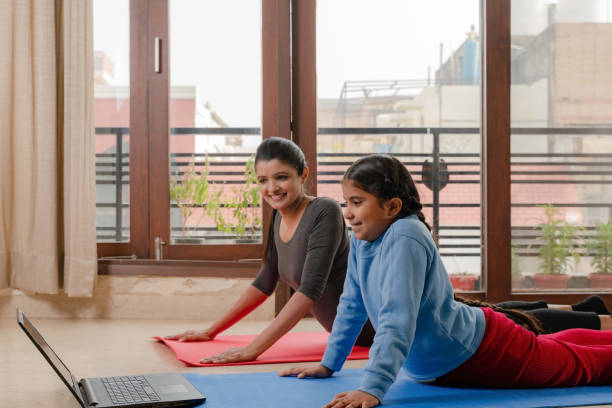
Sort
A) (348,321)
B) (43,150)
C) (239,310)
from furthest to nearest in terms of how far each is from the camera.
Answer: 1. (43,150)
2. (239,310)
3. (348,321)

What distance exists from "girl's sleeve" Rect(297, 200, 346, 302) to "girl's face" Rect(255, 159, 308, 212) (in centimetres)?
12

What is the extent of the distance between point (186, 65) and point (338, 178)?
3.26 feet

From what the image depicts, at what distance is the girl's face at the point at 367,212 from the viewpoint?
1.55 m

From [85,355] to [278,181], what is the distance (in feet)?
3.02

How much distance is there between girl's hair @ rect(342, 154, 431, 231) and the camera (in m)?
1.54

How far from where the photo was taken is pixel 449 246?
11.0ft

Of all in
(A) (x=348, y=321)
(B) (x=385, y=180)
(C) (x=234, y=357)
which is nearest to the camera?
(B) (x=385, y=180)

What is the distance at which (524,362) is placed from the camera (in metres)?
1.64

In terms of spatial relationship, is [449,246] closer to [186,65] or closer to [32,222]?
[186,65]

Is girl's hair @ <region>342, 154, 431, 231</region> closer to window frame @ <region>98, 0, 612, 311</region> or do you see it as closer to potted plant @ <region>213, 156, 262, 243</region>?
window frame @ <region>98, 0, 612, 311</region>

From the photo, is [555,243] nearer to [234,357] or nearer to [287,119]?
[287,119]

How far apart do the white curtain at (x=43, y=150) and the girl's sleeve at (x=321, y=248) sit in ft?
4.76

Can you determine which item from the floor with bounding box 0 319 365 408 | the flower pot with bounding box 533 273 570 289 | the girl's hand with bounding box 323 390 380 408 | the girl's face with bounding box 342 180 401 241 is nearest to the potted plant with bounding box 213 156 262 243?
the floor with bounding box 0 319 365 408

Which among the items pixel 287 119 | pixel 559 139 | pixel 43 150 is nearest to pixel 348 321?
pixel 287 119
